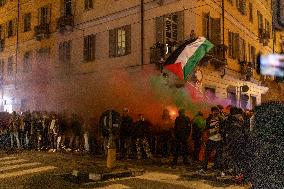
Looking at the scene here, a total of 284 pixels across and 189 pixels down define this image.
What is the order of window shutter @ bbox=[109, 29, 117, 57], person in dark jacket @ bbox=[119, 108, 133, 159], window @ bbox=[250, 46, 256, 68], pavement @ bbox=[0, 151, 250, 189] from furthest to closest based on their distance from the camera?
window @ bbox=[250, 46, 256, 68], window shutter @ bbox=[109, 29, 117, 57], person in dark jacket @ bbox=[119, 108, 133, 159], pavement @ bbox=[0, 151, 250, 189]

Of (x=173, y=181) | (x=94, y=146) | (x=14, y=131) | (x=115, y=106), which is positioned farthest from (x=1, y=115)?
(x=173, y=181)

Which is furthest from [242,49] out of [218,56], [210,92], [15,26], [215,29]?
[15,26]

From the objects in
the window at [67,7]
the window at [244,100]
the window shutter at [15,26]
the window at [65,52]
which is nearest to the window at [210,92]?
the window at [244,100]

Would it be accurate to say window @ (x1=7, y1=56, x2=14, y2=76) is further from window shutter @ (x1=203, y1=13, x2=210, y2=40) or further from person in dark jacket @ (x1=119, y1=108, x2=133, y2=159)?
person in dark jacket @ (x1=119, y1=108, x2=133, y2=159)

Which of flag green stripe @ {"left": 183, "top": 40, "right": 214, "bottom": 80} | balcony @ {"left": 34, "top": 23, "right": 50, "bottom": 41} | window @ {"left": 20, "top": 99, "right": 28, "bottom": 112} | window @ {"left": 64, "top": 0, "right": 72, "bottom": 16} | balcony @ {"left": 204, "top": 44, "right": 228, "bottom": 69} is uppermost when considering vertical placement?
window @ {"left": 64, "top": 0, "right": 72, "bottom": 16}

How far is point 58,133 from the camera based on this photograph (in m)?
16.5

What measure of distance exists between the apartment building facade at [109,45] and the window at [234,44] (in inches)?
1.4

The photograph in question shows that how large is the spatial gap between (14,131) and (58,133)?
2.43 metres

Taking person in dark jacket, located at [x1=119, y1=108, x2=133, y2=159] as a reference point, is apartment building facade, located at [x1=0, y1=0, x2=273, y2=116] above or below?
above

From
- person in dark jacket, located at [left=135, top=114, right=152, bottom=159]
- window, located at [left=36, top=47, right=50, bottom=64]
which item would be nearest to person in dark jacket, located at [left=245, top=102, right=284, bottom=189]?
person in dark jacket, located at [left=135, top=114, right=152, bottom=159]

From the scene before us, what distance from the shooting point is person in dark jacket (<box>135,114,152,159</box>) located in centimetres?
1370

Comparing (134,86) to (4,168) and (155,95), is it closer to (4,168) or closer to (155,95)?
(155,95)

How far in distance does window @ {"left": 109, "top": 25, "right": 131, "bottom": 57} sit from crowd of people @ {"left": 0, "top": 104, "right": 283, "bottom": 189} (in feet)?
19.8

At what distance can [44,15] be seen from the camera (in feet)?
92.6
